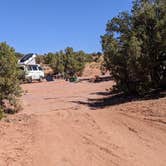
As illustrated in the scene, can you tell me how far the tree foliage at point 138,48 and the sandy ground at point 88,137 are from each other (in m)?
2.77

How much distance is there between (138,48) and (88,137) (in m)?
7.84

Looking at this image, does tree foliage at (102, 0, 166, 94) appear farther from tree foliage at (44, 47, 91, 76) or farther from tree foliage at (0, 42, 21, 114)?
tree foliage at (44, 47, 91, 76)

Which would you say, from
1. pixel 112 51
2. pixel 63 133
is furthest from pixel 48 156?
pixel 112 51

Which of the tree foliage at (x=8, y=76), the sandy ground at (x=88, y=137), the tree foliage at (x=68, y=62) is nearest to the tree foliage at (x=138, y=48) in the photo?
the sandy ground at (x=88, y=137)

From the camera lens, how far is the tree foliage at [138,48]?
19.2 metres

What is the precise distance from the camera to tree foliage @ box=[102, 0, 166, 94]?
19156 mm

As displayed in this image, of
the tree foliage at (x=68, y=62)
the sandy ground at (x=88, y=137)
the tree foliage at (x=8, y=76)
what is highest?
the tree foliage at (x=68, y=62)

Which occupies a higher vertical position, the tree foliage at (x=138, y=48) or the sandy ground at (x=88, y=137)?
the tree foliage at (x=138, y=48)

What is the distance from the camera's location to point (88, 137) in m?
11.8

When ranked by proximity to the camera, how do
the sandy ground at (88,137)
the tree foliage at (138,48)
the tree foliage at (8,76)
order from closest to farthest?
the sandy ground at (88,137), the tree foliage at (8,76), the tree foliage at (138,48)

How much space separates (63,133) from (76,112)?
4128mm

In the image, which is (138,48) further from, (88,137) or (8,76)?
(88,137)

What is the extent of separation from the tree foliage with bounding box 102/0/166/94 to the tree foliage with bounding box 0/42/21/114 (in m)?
4.72

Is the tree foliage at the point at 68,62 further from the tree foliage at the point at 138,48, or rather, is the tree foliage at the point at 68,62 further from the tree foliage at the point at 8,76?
the tree foliage at the point at 8,76
